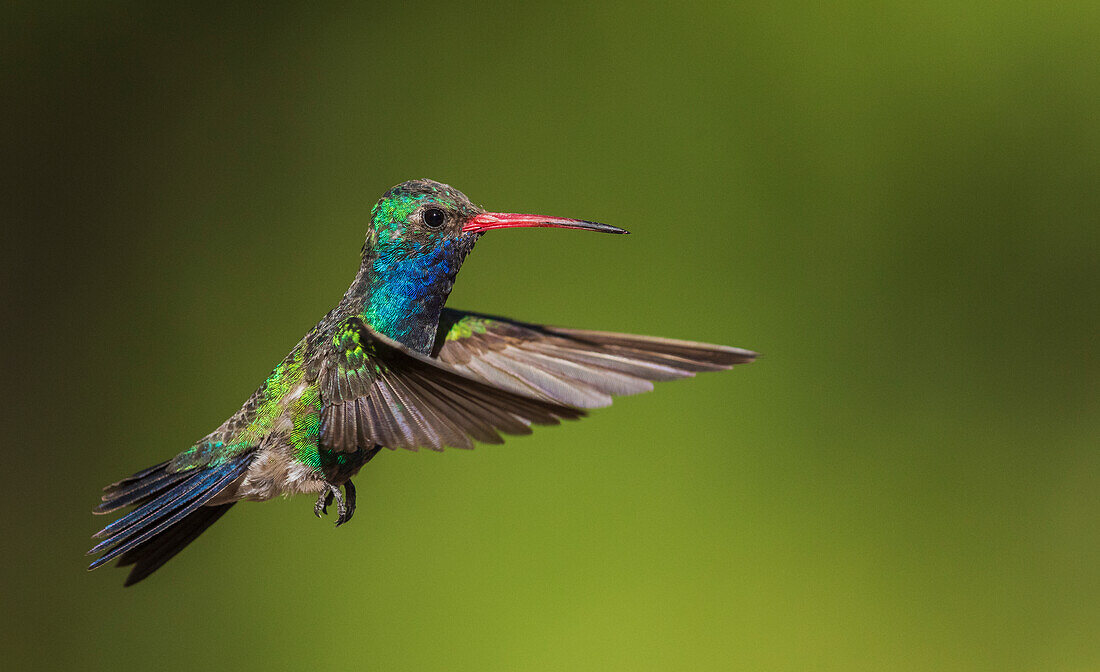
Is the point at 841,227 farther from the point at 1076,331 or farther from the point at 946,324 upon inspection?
the point at 1076,331

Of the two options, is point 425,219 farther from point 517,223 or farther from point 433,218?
point 517,223

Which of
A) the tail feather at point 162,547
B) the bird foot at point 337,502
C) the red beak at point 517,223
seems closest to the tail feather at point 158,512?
the tail feather at point 162,547

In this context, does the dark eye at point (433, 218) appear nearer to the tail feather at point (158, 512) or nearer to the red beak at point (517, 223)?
the red beak at point (517, 223)

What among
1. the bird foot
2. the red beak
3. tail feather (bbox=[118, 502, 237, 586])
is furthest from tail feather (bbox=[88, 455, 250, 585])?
the red beak

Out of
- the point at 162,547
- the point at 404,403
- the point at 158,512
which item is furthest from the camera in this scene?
the point at 162,547

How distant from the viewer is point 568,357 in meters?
1.27

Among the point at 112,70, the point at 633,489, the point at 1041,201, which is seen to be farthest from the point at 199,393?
the point at 1041,201

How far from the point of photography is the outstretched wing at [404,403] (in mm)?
849

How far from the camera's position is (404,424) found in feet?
3.03

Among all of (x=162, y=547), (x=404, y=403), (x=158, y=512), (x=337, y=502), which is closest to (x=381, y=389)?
(x=404, y=403)

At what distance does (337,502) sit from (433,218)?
12.0 inches

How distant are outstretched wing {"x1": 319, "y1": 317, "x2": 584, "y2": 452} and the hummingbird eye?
129 millimetres

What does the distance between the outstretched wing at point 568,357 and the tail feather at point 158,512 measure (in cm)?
29

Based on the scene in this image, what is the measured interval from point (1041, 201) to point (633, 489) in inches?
62.6
